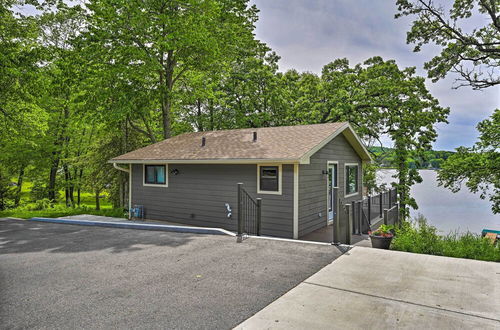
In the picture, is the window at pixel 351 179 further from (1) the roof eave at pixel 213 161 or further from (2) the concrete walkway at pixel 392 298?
(2) the concrete walkway at pixel 392 298

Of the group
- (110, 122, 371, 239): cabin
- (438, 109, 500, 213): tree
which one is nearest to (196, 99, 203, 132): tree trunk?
(110, 122, 371, 239): cabin

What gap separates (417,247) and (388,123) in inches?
442

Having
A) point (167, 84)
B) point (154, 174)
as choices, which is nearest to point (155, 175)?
point (154, 174)

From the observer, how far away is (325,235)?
8.53m

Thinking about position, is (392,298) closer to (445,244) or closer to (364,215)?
(445,244)

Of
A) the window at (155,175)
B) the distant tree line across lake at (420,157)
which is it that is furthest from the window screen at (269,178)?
the distant tree line across lake at (420,157)

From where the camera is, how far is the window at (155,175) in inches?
438

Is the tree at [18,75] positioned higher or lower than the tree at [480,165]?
higher

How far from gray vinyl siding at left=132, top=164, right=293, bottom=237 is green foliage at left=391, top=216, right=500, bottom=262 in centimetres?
288

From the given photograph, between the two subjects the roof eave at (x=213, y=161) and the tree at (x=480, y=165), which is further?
the tree at (x=480, y=165)

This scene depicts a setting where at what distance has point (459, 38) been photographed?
11.9 m

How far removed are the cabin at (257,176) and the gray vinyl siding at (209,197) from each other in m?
0.03

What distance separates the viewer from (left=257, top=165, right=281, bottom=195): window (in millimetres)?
8492

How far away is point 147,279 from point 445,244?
571cm
